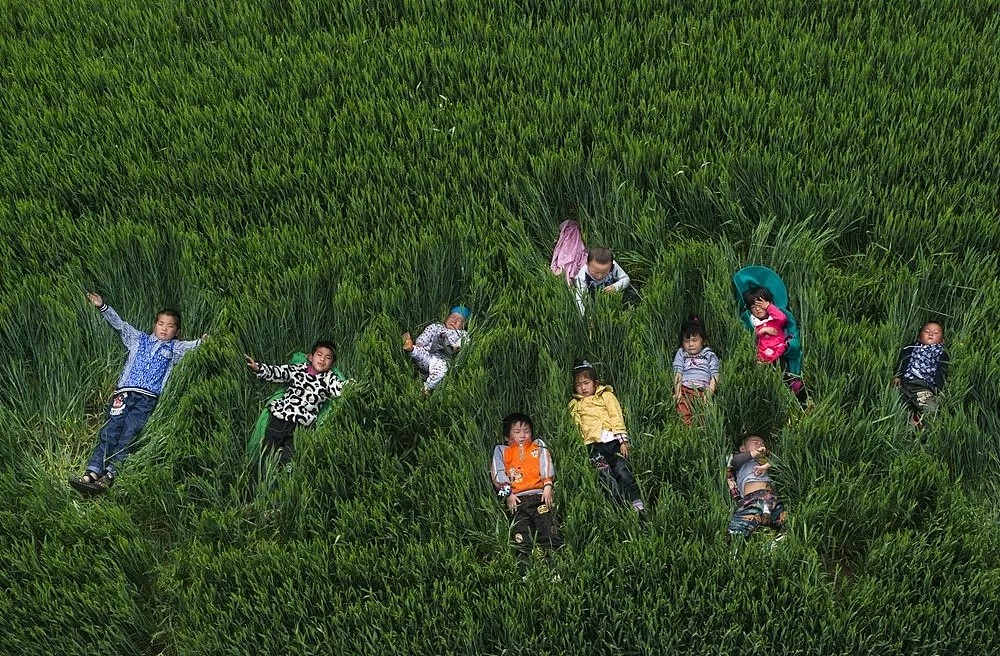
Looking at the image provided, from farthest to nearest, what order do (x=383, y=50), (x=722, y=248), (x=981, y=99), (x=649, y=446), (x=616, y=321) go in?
(x=383, y=50) → (x=981, y=99) → (x=722, y=248) → (x=616, y=321) → (x=649, y=446)

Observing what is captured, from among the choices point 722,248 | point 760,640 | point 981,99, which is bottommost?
point 760,640

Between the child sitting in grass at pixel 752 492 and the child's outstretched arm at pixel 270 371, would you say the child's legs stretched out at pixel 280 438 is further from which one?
the child sitting in grass at pixel 752 492

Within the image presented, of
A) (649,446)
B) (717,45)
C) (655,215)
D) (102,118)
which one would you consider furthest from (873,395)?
(102,118)

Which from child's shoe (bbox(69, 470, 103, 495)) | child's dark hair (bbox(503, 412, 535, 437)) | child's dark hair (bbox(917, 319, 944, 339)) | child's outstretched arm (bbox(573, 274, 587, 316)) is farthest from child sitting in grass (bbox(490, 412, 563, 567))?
child's dark hair (bbox(917, 319, 944, 339))

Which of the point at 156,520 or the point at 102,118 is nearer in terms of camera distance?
the point at 156,520

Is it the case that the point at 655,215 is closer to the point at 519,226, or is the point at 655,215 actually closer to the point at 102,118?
the point at 519,226

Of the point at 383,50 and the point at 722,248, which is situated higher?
the point at 383,50

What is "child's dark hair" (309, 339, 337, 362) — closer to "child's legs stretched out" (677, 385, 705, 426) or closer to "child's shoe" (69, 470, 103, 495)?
"child's shoe" (69, 470, 103, 495)
